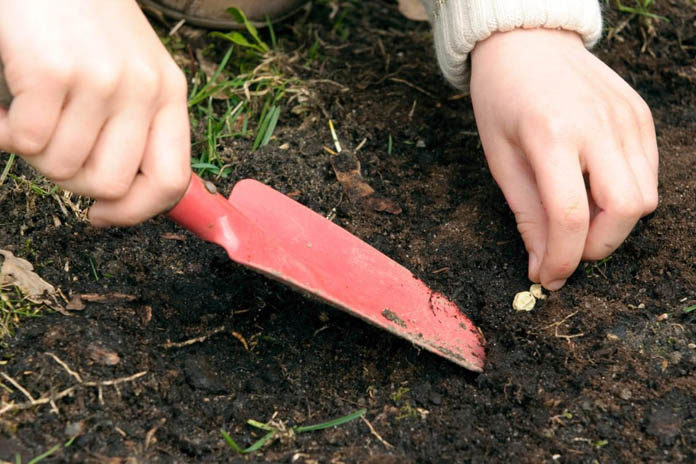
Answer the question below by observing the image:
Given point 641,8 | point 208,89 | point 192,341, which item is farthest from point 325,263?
point 641,8

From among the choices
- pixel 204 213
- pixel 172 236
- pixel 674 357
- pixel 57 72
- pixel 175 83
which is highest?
pixel 57 72

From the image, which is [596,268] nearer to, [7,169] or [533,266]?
[533,266]

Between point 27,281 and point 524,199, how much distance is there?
1.09m

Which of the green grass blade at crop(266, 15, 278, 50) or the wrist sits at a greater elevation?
the wrist

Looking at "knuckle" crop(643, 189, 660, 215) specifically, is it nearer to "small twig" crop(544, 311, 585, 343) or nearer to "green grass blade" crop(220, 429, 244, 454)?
"small twig" crop(544, 311, 585, 343)

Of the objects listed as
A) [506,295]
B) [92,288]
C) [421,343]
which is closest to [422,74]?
[506,295]

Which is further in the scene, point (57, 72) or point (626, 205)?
point (626, 205)

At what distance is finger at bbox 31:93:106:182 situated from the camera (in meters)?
1.29

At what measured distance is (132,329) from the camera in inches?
64.2

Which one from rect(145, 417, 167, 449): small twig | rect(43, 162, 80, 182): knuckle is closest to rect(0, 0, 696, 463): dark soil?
rect(145, 417, 167, 449): small twig

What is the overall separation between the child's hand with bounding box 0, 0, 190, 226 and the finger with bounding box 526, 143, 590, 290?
2.38 feet

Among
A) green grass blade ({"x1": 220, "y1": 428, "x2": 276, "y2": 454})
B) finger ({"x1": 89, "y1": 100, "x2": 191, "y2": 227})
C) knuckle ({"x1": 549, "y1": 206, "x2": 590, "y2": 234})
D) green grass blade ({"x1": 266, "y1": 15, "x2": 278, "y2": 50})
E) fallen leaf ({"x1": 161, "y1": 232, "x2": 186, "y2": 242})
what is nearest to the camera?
finger ({"x1": 89, "y1": 100, "x2": 191, "y2": 227})

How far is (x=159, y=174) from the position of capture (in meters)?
1.36

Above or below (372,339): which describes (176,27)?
above
